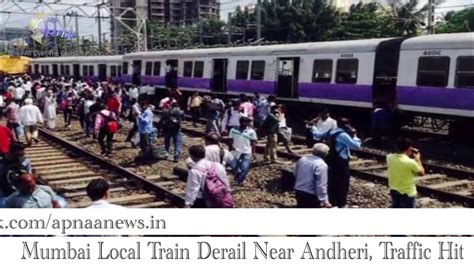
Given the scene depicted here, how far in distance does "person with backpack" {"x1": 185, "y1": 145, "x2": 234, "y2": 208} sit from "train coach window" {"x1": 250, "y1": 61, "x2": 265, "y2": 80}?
1361cm

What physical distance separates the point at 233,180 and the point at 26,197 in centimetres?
557

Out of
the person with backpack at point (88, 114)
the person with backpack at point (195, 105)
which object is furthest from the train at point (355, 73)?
the person with backpack at point (88, 114)

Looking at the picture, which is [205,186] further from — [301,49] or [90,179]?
[301,49]

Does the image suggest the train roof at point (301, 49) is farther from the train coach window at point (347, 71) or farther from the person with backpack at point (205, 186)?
the person with backpack at point (205, 186)

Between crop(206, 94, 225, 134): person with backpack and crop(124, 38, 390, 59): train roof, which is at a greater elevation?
crop(124, 38, 390, 59): train roof

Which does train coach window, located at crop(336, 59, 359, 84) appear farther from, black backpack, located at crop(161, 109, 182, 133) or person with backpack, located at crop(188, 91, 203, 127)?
black backpack, located at crop(161, 109, 182, 133)

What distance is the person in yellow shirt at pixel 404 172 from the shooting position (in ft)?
21.2

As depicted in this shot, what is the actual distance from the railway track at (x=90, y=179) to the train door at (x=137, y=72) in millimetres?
13268

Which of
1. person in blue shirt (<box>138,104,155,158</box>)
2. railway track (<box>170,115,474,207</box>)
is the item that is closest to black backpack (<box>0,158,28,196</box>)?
railway track (<box>170,115,474,207</box>)

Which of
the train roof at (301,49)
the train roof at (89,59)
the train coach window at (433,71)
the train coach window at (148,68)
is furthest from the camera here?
the train roof at (89,59)

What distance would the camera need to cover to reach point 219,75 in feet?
70.8

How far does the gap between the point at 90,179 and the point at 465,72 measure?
8523 mm

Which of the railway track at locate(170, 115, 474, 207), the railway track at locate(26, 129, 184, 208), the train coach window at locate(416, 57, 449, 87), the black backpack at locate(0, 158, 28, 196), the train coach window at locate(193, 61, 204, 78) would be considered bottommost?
the railway track at locate(26, 129, 184, 208)

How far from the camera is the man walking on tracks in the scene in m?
6.39
